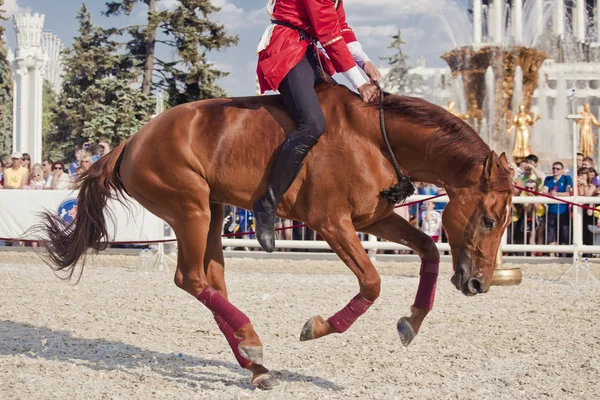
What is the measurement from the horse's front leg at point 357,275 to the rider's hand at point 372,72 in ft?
3.31

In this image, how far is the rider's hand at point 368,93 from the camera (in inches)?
201

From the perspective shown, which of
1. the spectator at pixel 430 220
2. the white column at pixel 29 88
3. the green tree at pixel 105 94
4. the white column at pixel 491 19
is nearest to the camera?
the spectator at pixel 430 220

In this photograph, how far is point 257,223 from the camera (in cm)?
511

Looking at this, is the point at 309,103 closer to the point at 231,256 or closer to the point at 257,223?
the point at 257,223

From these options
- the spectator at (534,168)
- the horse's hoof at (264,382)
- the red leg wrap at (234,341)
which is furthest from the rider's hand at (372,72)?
the spectator at (534,168)

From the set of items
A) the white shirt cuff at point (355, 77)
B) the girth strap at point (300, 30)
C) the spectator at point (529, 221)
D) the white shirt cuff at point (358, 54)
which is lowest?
the spectator at point (529, 221)

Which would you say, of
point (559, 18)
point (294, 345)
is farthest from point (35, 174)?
point (559, 18)

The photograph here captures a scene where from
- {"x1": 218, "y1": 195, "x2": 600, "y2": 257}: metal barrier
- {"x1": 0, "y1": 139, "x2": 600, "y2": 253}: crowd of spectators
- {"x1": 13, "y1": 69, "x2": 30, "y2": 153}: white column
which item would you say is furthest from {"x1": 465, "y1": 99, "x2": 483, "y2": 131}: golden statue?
{"x1": 218, "y1": 195, "x2": 600, "y2": 257}: metal barrier

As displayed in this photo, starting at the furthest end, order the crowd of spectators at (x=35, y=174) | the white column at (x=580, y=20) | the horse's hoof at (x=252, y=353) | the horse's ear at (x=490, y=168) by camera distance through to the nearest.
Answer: the white column at (x=580, y=20) < the crowd of spectators at (x=35, y=174) < the horse's hoof at (x=252, y=353) < the horse's ear at (x=490, y=168)

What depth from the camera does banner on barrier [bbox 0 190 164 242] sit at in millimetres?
12609

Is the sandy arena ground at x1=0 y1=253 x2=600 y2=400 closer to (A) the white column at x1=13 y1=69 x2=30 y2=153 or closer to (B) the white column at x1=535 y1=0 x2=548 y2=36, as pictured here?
(A) the white column at x1=13 y1=69 x2=30 y2=153

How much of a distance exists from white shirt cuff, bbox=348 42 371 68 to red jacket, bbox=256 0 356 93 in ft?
0.42

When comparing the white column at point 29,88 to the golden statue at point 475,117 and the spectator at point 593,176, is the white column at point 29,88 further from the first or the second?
the spectator at point 593,176

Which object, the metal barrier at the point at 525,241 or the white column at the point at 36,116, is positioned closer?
the metal barrier at the point at 525,241
